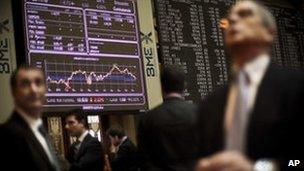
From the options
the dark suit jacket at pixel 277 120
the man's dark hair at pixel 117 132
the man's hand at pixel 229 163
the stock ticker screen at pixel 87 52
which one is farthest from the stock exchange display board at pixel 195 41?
the man's hand at pixel 229 163

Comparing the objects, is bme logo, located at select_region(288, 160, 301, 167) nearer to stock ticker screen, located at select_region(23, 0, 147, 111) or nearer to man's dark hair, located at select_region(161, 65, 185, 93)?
man's dark hair, located at select_region(161, 65, 185, 93)

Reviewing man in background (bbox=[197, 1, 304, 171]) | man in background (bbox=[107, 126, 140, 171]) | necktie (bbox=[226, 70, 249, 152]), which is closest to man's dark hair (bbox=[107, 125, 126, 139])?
man in background (bbox=[107, 126, 140, 171])

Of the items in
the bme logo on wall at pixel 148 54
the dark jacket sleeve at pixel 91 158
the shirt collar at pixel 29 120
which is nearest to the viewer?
the shirt collar at pixel 29 120

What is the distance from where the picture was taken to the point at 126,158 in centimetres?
443

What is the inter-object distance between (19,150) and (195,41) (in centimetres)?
316

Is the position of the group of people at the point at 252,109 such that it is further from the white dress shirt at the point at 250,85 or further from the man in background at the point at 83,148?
the man in background at the point at 83,148

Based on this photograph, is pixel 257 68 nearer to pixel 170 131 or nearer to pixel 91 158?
pixel 170 131

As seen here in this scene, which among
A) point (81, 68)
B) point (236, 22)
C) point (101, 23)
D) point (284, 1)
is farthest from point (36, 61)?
point (284, 1)

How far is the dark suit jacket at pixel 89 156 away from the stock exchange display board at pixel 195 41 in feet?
3.46

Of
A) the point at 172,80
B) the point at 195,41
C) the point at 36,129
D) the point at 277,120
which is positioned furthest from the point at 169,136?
the point at 195,41

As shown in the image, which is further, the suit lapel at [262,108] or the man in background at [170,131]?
the man in background at [170,131]

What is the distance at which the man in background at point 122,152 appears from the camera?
14.1 feet

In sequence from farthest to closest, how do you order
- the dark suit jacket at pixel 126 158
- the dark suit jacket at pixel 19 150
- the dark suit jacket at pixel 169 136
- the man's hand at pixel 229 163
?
the dark suit jacket at pixel 126 158 → the dark suit jacket at pixel 169 136 → the dark suit jacket at pixel 19 150 → the man's hand at pixel 229 163

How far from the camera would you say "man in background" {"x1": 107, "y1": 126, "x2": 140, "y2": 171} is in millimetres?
4301
